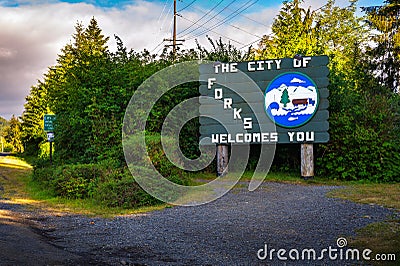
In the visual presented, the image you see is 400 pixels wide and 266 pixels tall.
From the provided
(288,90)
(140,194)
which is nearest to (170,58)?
(288,90)

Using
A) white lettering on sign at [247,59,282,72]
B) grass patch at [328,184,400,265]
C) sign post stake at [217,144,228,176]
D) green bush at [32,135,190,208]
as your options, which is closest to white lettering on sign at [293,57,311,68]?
white lettering on sign at [247,59,282,72]

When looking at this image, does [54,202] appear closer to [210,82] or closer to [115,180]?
[115,180]

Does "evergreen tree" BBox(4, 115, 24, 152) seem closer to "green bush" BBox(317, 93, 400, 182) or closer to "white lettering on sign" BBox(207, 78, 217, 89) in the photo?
"white lettering on sign" BBox(207, 78, 217, 89)

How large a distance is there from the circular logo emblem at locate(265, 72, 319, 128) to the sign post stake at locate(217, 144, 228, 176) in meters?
2.25

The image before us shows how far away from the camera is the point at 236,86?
16953mm

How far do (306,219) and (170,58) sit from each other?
43.6 ft

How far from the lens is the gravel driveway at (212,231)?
21.0 feet

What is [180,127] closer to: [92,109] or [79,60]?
[92,109]

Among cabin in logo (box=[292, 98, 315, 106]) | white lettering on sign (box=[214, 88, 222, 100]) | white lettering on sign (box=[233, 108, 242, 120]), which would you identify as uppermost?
white lettering on sign (box=[214, 88, 222, 100])

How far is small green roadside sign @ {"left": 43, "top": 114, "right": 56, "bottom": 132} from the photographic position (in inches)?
716

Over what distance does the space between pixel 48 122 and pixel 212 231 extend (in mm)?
12134

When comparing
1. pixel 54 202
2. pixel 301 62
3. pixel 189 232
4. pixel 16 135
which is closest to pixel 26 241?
pixel 189 232

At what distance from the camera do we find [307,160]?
1606 cm

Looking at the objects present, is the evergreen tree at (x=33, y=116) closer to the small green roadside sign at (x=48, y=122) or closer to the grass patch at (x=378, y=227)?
the small green roadside sign at (x=48, y=122)
